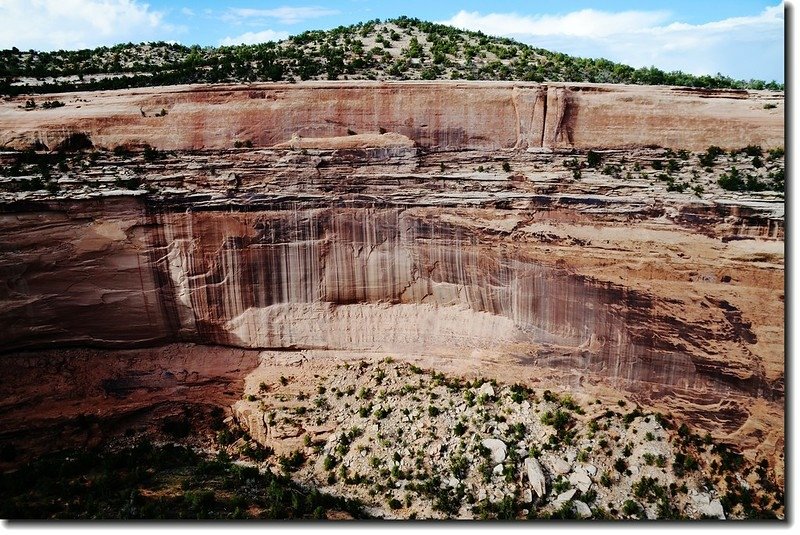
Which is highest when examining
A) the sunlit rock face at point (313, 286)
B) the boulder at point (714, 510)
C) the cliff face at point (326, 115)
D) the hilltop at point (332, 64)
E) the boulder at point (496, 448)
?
the hilltop at point (332, 64)

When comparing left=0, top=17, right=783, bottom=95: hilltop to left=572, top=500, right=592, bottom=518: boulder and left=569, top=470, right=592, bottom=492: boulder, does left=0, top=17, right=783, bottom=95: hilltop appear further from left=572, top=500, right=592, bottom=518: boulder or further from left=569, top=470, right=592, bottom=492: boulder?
left=572, top=500, right=592, bottom=518: boulder

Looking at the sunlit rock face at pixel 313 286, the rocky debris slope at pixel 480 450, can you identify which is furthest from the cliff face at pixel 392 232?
the rocky debris slope at pixel 480 450

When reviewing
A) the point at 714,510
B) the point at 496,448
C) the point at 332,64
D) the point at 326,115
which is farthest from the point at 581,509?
the point at 332,64

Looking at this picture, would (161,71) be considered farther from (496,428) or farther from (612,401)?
(612,401)

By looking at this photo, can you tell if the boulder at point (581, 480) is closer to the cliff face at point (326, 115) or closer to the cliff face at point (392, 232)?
the cliff face at point (392, 232)

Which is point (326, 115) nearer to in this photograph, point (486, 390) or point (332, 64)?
point (332, 64)

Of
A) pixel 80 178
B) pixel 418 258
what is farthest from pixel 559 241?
pixel 80 178
